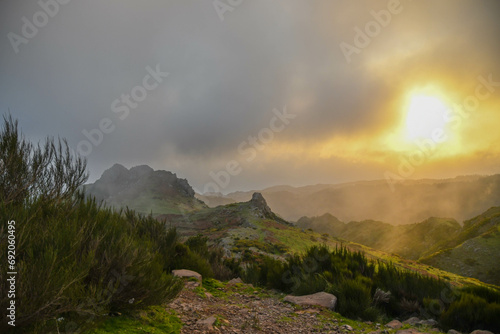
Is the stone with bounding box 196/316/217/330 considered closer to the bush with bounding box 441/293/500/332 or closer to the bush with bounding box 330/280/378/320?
the bush with bounding box 330/280/378/320

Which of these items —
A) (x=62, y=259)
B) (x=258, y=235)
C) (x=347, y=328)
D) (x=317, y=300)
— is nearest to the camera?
(x=62, y=259)

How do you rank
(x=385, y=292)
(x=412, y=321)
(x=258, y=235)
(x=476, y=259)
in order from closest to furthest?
(x=412, y=321)
(x=385, y=292)
(x=258, y=235)
(x=476, y=259)

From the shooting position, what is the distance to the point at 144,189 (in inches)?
4806

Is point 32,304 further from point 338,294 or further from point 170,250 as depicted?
point 170,250

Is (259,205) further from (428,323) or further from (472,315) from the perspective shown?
(472,315)

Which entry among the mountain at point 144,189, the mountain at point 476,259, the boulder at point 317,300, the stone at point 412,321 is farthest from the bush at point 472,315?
the mountain at point 144,189

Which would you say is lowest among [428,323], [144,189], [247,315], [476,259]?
[247,315]

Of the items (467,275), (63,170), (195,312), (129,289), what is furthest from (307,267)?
(467,275)

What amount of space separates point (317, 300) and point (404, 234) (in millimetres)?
104716

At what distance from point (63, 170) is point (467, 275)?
65317mm

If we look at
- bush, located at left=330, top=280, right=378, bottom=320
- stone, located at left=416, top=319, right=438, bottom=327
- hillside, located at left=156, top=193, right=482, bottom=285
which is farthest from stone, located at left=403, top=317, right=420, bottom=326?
hillside, located at left=156, top=193, right=482, bottom=285

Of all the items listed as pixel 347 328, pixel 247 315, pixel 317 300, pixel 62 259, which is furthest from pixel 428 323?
pixel 62 259

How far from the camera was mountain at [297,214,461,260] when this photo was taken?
8525 cm

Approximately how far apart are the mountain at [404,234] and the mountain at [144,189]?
67503mm
